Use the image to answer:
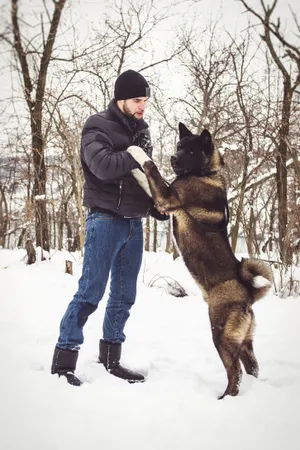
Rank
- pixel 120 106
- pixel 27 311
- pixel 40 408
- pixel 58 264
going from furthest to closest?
pixel 58 264
pixel 27 311
pixel 120 106
pixel 40 408

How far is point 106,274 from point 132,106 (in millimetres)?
1276

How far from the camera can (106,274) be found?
8.16ft

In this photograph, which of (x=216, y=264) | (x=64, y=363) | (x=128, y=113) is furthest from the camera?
(x=128, y=113)

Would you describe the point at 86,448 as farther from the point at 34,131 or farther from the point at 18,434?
the point at 34,131

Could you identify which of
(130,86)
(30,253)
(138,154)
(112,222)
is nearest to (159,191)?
(138,154)

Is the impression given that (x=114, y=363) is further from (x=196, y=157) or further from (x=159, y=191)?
(x=196, y=157)

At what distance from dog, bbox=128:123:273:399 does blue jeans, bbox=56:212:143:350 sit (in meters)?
0.35

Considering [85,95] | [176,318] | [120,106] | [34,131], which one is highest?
[85,95]

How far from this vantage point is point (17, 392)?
2.16 meters

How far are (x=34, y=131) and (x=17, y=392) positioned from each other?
275 inches

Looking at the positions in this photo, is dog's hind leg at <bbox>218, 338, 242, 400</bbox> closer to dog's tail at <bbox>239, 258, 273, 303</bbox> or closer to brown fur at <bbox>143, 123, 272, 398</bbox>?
brown fur at <bbox>143, 123, 272, 398</bbox>

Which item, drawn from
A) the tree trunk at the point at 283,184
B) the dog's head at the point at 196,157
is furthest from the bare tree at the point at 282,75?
the dog's head at the point at 196,157

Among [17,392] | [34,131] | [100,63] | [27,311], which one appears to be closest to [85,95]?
[100,63]

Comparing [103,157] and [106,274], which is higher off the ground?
[103,157]
